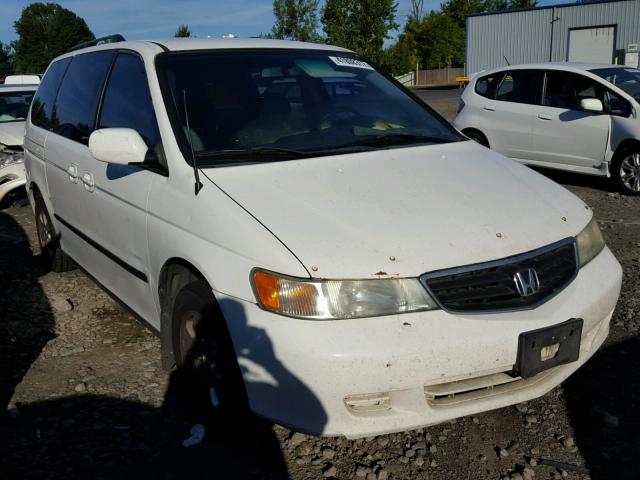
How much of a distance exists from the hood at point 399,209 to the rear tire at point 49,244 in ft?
9.15

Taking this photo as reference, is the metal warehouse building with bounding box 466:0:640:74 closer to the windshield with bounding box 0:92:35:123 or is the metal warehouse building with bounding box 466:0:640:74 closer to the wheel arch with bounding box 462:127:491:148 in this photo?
the wheel arch with bounding box 462:127:491:148

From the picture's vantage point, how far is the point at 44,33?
8781 cm

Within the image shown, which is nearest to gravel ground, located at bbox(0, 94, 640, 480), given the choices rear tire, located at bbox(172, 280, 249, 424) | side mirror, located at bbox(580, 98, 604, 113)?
rear tire, located at bbox(172, 280, 249, 424)

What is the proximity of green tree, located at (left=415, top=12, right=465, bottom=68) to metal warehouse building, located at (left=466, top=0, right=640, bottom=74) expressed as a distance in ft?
84.4

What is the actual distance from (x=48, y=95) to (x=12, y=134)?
4.46 metres

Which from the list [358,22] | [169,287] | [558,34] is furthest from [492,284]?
[358,22]

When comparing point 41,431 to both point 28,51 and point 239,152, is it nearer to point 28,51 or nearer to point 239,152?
point 239,152

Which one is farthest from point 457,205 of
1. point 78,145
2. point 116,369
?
point 78,145

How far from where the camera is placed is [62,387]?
3551 millimetres

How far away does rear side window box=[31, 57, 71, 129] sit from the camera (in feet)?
16.6

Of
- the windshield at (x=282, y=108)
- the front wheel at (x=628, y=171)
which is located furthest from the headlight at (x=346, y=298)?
the front wheel at (x=628, y=171)

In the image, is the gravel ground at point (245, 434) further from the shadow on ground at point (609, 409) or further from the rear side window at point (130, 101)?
the rear side window at point (130, 101)

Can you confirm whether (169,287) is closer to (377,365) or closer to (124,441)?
(124,441)

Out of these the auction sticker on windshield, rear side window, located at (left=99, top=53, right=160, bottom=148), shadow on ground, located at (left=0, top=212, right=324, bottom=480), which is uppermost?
the auction sticker on windshield
